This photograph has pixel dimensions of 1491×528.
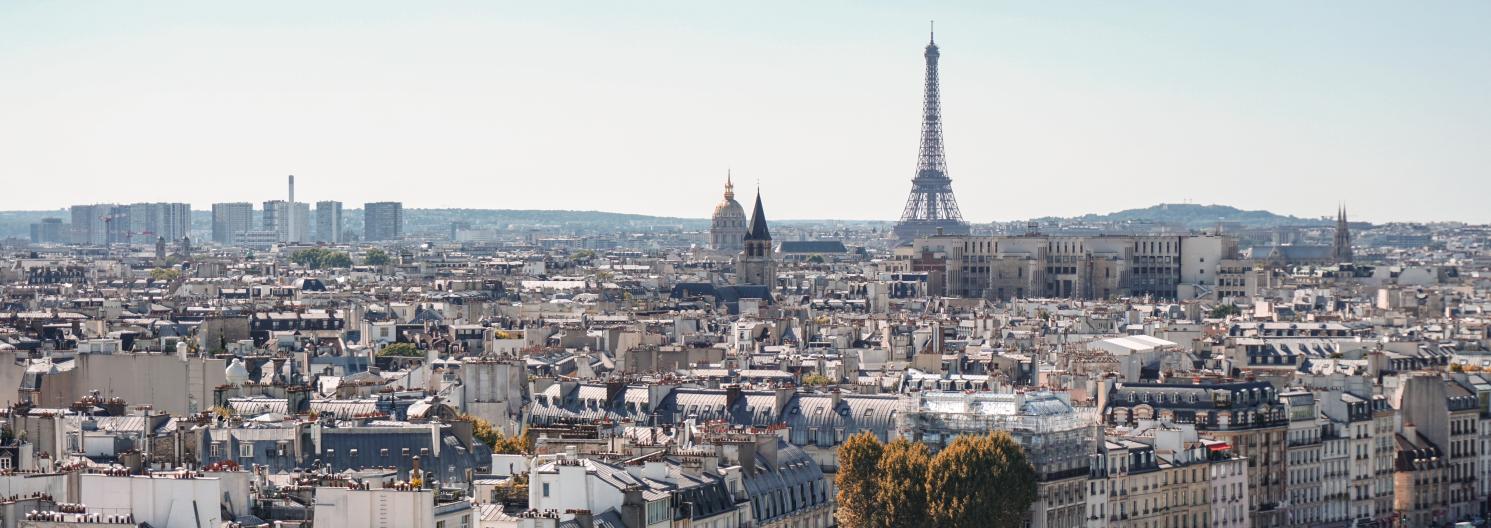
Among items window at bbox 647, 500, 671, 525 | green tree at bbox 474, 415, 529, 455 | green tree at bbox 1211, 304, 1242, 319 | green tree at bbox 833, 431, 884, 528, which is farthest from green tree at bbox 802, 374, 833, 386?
green tree at bbox 1211, 304, 1242, 319

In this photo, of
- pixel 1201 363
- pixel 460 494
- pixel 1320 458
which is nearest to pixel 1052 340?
pixel 1201 363

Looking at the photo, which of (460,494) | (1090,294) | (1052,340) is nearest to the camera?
(460,494)

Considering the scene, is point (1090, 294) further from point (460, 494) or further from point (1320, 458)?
point (460, 494)

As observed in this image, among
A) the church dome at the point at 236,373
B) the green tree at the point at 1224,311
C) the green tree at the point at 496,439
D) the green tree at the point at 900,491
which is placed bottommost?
the green tree at the point at 1224,311

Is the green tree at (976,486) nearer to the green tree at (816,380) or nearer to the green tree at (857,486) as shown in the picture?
the green tree at (857,486)

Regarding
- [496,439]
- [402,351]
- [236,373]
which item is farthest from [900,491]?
[402,351]

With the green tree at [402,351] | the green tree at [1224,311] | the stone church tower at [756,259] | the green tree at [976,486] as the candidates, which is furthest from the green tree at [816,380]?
the stone church tower at [756,259]
